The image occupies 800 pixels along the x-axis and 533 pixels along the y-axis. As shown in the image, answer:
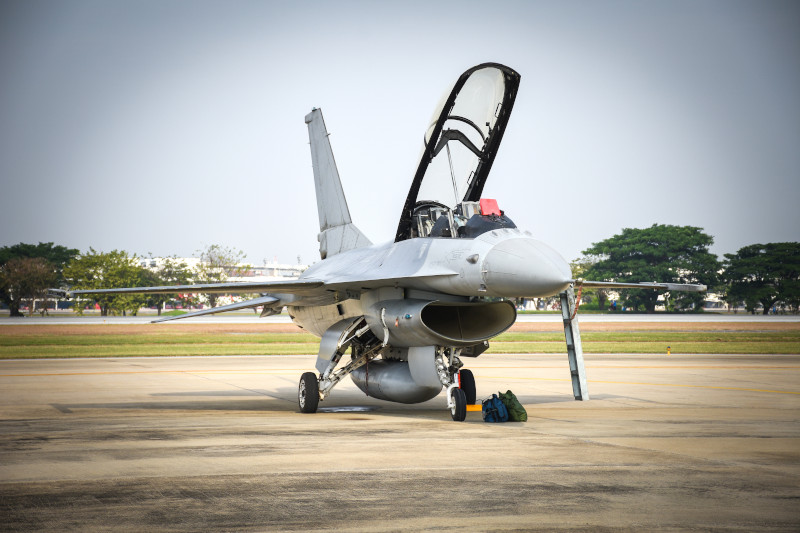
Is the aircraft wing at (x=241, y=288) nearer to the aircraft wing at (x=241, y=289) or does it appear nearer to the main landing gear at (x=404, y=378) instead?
the aircraft wing at (x=241, y=289)

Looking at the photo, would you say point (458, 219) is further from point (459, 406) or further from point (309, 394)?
point (309, 394)

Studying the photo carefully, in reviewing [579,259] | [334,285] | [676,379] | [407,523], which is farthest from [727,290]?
[407,523]

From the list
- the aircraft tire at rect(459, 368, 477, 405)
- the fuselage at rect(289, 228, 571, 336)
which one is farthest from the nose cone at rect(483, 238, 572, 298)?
the aircraft tire at rect(459, 368, 477, 405)

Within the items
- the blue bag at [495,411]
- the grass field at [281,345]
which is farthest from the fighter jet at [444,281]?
the grass field at [281,345]

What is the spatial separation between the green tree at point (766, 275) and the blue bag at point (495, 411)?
93899mm

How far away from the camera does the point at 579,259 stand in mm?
132000

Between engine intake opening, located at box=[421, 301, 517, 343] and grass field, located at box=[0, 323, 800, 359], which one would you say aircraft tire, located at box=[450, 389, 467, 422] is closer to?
engine intake opening, located at box=[421, 301, 517, 343]

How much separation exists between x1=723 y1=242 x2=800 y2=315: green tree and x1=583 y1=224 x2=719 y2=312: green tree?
12.1 feet

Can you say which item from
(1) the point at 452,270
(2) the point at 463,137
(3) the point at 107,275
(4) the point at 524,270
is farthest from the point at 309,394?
(3) the point at 107,275

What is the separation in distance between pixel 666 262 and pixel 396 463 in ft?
338

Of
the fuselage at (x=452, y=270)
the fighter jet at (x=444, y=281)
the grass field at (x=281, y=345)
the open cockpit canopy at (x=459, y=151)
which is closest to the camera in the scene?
the fuselage at (x=452, y=270)

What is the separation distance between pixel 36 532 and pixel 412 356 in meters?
7.84

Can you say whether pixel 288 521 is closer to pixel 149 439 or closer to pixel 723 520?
pixel 723 520

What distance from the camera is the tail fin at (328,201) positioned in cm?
1692
